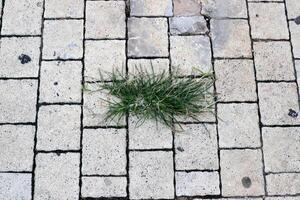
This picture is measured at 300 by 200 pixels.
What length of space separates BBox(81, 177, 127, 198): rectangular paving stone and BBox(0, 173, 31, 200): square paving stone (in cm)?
35

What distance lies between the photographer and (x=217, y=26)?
12.4 feet

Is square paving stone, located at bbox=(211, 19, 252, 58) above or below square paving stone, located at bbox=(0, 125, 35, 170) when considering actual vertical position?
above

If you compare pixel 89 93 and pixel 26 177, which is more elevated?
pixel 89 93

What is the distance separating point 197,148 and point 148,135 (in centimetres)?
Result: 33

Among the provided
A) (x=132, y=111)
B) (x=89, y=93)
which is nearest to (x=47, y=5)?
(x=89, y=93)

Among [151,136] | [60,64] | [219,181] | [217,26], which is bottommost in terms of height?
[219,181]

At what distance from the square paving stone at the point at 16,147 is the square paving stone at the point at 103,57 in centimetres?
55

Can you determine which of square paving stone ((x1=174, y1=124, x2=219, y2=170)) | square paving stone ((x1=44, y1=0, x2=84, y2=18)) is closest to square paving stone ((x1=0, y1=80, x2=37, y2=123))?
square paving stone ((x1=44, y1=0, x2=84, y2=18))

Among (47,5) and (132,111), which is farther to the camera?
(47,5)

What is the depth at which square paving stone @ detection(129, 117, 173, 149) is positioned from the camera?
346 centimetres

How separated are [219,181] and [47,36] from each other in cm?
152

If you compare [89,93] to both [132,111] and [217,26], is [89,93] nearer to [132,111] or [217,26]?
[132,111]

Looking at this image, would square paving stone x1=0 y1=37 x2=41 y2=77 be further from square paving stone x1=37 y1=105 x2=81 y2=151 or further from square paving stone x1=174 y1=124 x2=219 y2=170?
square paving stone x1=174 y1=124 x2=219 y2=170

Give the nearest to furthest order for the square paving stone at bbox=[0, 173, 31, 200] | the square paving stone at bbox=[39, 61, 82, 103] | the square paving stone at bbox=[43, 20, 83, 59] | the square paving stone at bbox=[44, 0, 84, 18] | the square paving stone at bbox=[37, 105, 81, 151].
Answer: the square paving stone at bbox=[0, 173, 31, 200] → the square paving stone at bbox=[37, 105, 81, 151] → the square paving stone at bbox=[39, 61, 82, 103] → the square paving stone at bbox=[43, 20, 83, 59] → the square paving stone at bbox=[44, 0, 84, 18]
